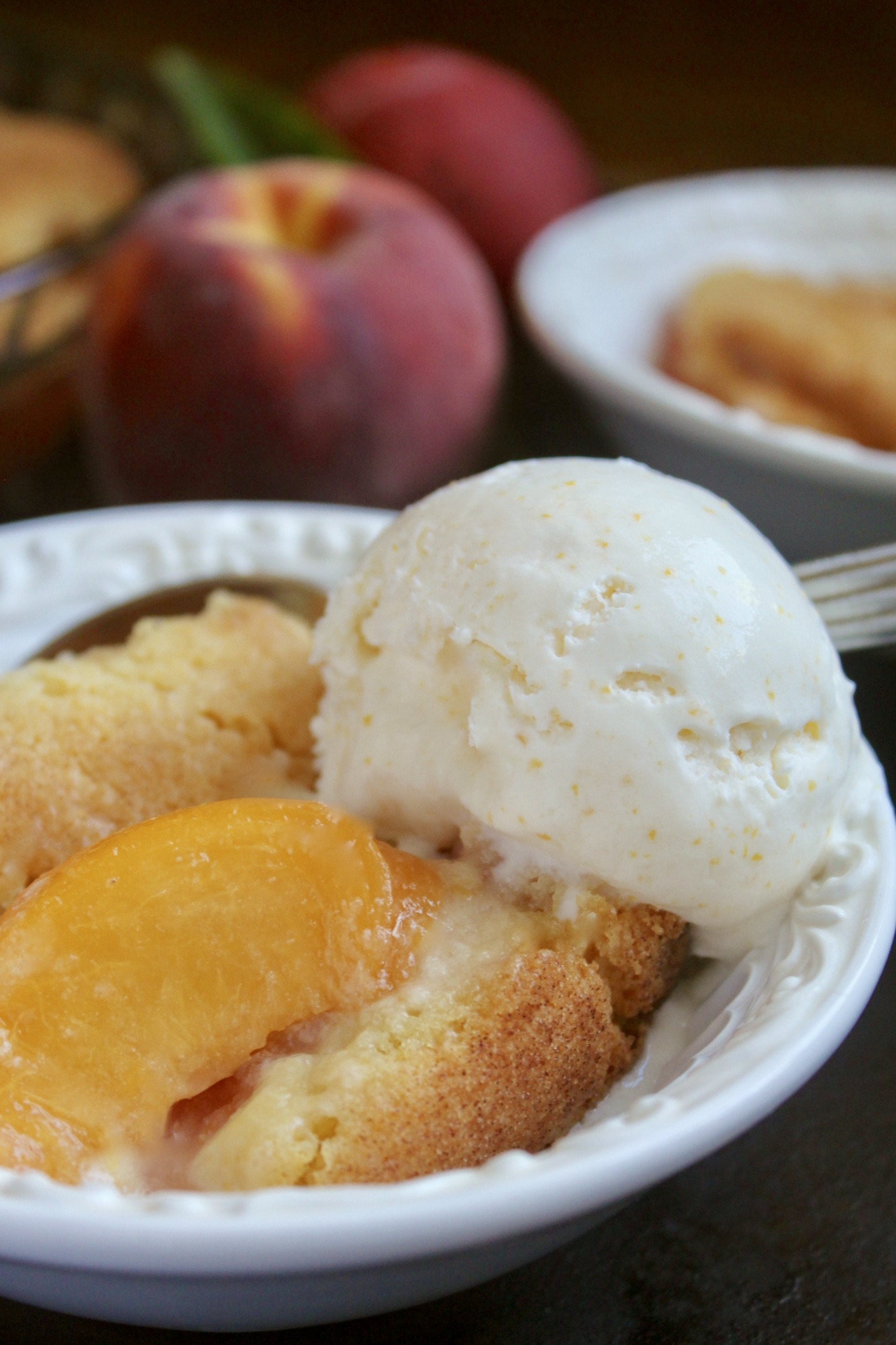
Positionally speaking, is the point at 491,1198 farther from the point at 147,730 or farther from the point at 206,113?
the point at 206,113

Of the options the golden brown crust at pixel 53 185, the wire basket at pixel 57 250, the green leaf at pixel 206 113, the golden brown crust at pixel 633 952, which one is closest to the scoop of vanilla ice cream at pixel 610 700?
the golden brown crust at pixel 633 952

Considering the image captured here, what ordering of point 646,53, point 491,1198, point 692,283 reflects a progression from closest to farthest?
point 491,1198, point 692,283, point 646,53

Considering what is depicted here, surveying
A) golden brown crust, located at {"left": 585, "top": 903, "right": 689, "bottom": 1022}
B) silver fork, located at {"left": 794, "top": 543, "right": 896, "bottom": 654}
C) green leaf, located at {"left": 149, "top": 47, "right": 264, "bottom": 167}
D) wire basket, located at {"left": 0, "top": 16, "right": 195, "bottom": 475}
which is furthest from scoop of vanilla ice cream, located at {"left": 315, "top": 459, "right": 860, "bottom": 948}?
green leaf, located at {"left": 149, "top": 47, "right": 264, "bottom": 167}

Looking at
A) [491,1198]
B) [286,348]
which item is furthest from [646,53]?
[491,1198]

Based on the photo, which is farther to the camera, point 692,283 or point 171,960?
point 692,283

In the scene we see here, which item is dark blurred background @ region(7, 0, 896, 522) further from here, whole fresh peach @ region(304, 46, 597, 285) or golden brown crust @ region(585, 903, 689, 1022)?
golden brown crust @ region(585, 903, 689, 1022)

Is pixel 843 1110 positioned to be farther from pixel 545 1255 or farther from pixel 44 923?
pixel 44 923

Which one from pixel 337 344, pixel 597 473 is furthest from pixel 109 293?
pixel 597 473
